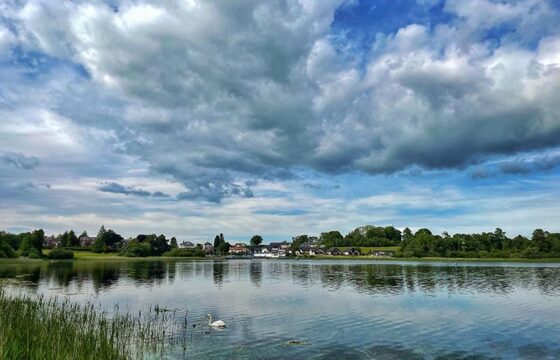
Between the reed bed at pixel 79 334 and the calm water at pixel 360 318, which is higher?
the reed bed at pixel 79 334

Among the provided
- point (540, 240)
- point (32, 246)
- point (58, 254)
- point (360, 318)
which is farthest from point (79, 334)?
point (540, 240)

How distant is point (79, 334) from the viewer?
2277 centimetres

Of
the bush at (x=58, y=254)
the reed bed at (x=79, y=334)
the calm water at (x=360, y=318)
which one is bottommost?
the calm water at (x=360, y=318)

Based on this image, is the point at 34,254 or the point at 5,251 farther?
the point at 34,254

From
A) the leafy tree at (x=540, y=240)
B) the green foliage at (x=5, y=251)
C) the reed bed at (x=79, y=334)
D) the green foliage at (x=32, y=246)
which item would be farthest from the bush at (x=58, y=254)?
the leafy tree at (x=540, y=240)

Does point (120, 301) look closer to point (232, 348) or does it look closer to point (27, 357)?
point (232, 348)

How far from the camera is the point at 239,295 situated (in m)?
61.0

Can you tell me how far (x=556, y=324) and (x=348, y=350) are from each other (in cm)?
2320

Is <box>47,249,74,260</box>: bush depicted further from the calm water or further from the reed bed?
the reed bed

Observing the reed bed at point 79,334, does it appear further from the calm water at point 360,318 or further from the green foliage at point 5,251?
the green foliage at point 5,251

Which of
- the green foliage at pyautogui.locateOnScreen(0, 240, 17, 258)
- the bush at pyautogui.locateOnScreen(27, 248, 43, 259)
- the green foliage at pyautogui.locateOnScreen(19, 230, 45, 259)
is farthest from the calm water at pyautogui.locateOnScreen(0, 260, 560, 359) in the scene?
the green foliage at pyautogui.locateOnScreen(19, 230, 45, 259)

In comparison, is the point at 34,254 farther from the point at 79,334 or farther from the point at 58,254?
the point at 79,334

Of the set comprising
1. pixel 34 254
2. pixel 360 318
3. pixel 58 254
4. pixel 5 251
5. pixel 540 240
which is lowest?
pixel 360 318

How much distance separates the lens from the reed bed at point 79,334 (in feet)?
56.5
